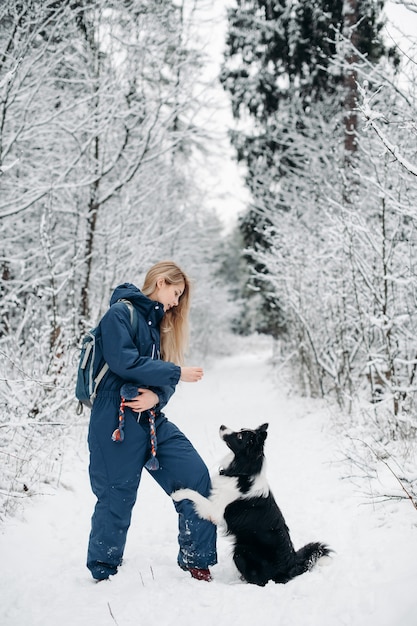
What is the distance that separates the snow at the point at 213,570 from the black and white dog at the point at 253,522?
0.11 m

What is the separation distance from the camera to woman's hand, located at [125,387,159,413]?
99.3 inches

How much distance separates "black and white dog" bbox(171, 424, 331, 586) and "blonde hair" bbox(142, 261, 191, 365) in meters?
0.78

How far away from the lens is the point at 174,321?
9.79ft

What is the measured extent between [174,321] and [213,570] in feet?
5.41

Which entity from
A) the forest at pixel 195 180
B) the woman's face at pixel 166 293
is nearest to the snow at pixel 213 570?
the forest at pixel 195 180

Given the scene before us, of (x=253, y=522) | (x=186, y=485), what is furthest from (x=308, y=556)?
(x=186, y=485)

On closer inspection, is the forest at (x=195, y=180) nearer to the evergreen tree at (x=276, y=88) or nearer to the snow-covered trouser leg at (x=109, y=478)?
the evergreen tree at (x=276, y=88)

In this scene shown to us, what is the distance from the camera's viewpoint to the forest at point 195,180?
4723 mm

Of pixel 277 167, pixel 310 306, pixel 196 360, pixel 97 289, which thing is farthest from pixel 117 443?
pixel 196 360

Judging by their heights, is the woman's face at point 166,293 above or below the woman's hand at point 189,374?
above

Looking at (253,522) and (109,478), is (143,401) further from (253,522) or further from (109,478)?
(253,522)

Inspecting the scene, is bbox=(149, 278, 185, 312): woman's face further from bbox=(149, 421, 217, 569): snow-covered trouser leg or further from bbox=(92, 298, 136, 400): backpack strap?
bbox=(149, 421, 217, 569): snow-covered trouser leg

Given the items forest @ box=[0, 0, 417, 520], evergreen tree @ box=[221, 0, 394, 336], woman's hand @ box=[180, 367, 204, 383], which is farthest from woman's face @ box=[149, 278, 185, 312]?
evergreen tree @ box=[221, 0, 394, 336]

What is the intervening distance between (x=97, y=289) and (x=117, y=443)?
708 cm
